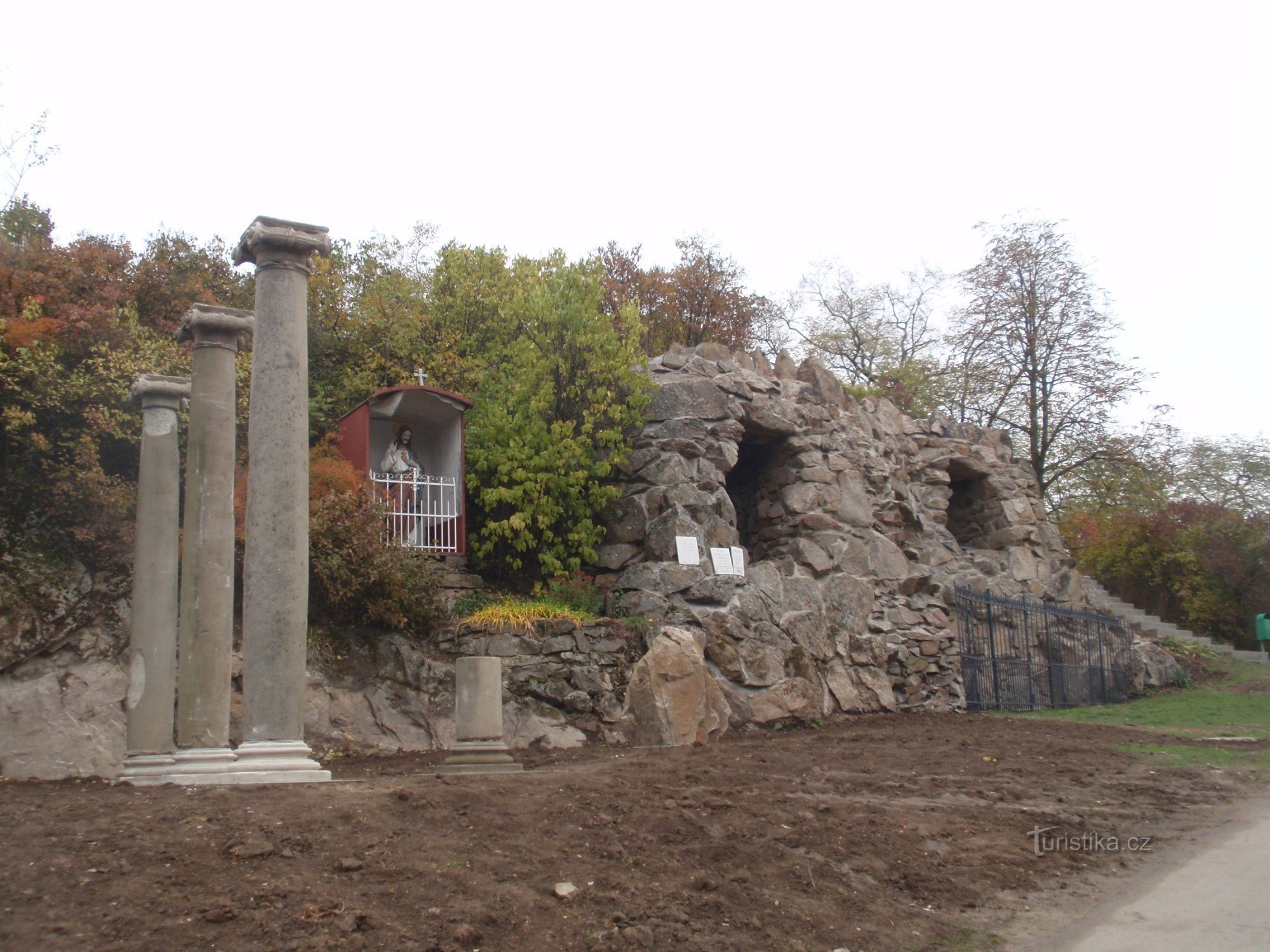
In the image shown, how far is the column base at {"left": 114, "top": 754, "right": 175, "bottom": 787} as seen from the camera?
26.6 ft

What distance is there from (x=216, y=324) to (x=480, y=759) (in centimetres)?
452

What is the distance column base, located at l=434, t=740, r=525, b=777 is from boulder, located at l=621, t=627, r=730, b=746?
265cm

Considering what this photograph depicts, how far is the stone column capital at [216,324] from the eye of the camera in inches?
360

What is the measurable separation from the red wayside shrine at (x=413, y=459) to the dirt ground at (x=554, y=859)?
505cm

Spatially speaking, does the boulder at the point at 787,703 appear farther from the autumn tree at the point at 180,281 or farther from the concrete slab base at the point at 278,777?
the autumn tree at the point at 180,281

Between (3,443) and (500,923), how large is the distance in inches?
432

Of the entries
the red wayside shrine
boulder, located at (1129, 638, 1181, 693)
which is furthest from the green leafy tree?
boulder, located at (1129, 638, 1181, 693)

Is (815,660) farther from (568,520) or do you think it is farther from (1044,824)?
(1044,824)

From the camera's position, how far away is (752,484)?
16984mm

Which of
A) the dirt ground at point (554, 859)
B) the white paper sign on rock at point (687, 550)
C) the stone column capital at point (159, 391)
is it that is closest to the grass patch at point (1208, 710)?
the dirt ground at point (554, 859)

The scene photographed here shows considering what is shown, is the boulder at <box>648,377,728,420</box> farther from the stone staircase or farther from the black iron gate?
the stone staircase

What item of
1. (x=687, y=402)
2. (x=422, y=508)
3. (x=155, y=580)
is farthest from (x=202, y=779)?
(x=687, y=402)

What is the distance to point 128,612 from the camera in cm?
1161

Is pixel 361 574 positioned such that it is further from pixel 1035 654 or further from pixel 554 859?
pixel 1035 654
